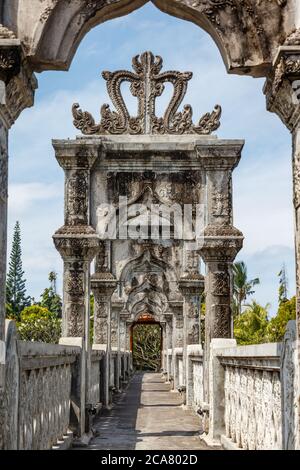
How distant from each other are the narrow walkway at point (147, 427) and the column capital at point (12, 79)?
207 inches

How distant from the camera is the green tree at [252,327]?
37.7 metres

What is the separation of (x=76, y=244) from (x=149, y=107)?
10.5ft

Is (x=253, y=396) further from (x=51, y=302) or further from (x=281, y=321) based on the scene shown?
(x=51, y=302)

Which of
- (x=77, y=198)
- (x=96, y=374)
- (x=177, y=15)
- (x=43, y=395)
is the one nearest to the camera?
(x=177, y=15)

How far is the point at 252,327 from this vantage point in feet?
127

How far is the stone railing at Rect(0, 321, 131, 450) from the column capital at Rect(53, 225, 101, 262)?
1.40 meters

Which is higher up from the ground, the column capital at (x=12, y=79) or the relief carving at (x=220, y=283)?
the column capital at (x=12, y=79)

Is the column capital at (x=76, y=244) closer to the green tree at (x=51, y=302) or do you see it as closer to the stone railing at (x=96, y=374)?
the stone railing at (x=96, y=374)

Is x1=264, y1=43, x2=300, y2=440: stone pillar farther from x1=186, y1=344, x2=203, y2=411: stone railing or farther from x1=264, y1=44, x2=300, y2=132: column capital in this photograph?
x1=186, y1=344, x2=203, y2=411: stone railing

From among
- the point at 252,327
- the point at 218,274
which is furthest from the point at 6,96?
the point at 252,327

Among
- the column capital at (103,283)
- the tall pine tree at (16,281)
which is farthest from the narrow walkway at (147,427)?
the tall pine tree at (16,281)

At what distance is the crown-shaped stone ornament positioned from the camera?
13.9 m

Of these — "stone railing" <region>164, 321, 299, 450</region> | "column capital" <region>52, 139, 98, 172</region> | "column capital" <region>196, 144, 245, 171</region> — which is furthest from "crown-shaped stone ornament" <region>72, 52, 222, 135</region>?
"stone railing" <region>164, 321, 299, 450</region>

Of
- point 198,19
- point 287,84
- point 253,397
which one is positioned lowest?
point 253,397
